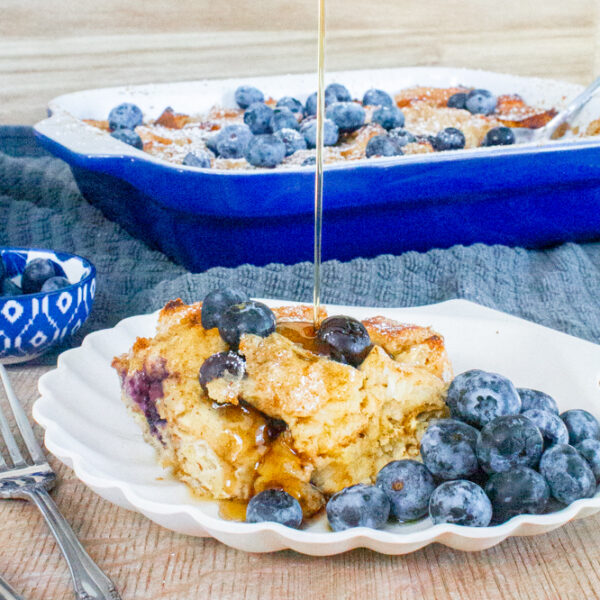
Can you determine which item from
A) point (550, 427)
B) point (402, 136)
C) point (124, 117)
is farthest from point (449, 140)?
point (550, 427)

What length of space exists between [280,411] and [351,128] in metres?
1.21

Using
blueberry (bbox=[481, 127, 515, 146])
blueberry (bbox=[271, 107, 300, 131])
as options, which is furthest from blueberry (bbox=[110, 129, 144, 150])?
blueberry (bbox=[481, 127, 515, 146])

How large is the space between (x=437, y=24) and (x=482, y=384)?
2.32 m

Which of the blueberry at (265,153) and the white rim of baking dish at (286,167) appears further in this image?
the blueberry at (265,153)

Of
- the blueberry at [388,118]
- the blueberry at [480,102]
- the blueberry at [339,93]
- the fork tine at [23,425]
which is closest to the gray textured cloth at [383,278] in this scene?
the fork tine at [23,425]

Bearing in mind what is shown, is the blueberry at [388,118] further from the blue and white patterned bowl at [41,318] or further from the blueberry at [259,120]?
the blue and white patterned bowl at [41,318]

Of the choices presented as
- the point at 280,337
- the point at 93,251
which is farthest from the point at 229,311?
the point at 93,251

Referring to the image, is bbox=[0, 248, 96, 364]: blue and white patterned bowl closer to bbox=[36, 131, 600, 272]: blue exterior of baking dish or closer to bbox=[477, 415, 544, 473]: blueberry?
bbox=[36, 131, 600, 272]: blue exterior of baking dish

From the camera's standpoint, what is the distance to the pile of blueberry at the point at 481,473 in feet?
2.54

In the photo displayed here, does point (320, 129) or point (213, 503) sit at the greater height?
point (320, 129)

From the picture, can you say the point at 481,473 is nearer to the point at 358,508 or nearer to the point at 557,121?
the point at 358,508

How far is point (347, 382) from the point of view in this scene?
0.88 m

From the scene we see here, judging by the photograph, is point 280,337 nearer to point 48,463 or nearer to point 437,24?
point 48,463

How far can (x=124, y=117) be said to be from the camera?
2.08 metres
